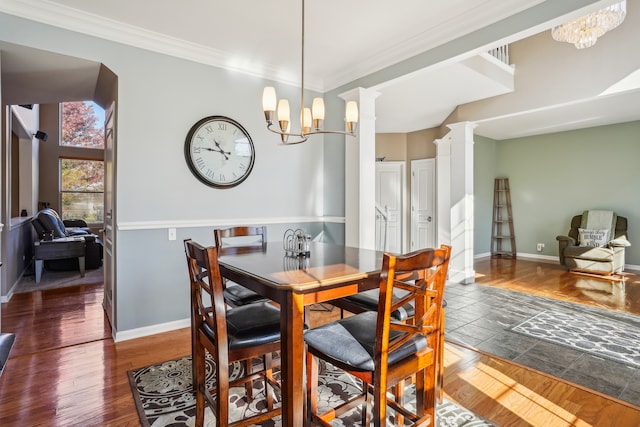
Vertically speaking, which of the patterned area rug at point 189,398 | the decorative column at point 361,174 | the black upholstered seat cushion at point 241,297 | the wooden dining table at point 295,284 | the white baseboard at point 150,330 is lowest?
the patterned area rug at point 189,398

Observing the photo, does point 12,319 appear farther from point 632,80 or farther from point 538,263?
point 538,263

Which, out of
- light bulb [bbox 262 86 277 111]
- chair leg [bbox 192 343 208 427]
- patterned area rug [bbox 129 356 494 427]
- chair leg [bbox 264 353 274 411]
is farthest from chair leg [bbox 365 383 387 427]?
light bulb [bbox 262 86 277 111]

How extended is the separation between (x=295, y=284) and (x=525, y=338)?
262cm

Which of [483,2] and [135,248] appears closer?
[483,2]

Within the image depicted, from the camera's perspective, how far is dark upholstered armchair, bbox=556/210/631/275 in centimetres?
538

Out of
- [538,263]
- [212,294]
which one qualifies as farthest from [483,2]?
[538,263]

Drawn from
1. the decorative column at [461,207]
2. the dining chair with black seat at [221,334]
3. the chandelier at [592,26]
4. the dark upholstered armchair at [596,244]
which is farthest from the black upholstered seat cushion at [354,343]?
the dark upholstered armchair at [596,244]

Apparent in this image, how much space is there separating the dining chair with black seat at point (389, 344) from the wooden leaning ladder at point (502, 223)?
22.3 ft

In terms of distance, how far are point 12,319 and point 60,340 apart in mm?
994

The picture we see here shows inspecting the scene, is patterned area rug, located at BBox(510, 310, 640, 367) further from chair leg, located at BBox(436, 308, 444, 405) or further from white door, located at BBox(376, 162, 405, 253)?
white door, located at BBox(376, 162, 405, 253)

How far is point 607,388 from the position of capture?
2164mm

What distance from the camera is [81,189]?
7.85m

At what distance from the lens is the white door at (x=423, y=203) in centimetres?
617

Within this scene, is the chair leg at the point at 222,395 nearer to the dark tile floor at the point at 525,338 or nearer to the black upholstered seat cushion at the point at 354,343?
the black upholstered seat cushion at the point at 354,343
